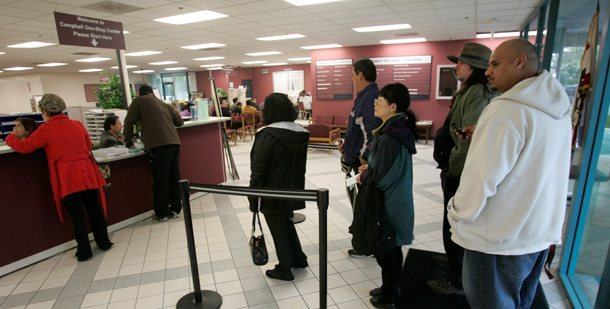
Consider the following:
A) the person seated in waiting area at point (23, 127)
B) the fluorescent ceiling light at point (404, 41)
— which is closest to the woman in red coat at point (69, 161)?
the person seated in waiting area at point (23, 127)

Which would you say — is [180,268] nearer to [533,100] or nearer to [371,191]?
[371,191]

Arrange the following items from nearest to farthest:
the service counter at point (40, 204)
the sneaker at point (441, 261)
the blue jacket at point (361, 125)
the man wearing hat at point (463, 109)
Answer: the man wearing hat at point (463, 109), the blue jacket at point (361, 125), the sneaker at point (441, 261), the service counter at point (40, 204)

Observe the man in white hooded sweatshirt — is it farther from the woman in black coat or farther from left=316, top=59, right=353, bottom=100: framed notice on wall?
left=316, top=59, right=353, bottom=100: framed notice on wall

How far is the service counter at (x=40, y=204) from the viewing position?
9.45ft

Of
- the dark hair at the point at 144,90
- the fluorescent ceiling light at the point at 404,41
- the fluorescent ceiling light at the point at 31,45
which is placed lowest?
the dark hair at the point at 144,90

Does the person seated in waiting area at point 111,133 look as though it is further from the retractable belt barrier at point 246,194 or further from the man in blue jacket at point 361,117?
the man in blue jacket at point 361,117

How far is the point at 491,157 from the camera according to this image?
1.27 m

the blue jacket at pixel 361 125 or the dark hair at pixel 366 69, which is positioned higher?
the dark hair at pixel 366 69

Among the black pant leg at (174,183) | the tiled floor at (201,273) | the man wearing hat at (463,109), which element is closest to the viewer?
the man wearing hat at (463,109)

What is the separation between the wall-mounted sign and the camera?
330 cm

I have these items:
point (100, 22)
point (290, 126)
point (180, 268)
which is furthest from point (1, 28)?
point (290, 126)

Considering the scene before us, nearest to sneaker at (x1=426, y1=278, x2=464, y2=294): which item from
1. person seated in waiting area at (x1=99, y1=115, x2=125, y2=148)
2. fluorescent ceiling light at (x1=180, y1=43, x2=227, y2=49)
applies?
person seated in waiting area at (x1=99, y1=115, x2=125, y2=148)

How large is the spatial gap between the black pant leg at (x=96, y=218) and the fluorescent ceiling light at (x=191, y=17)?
11.9 ft

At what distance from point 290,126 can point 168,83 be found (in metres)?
22.2
